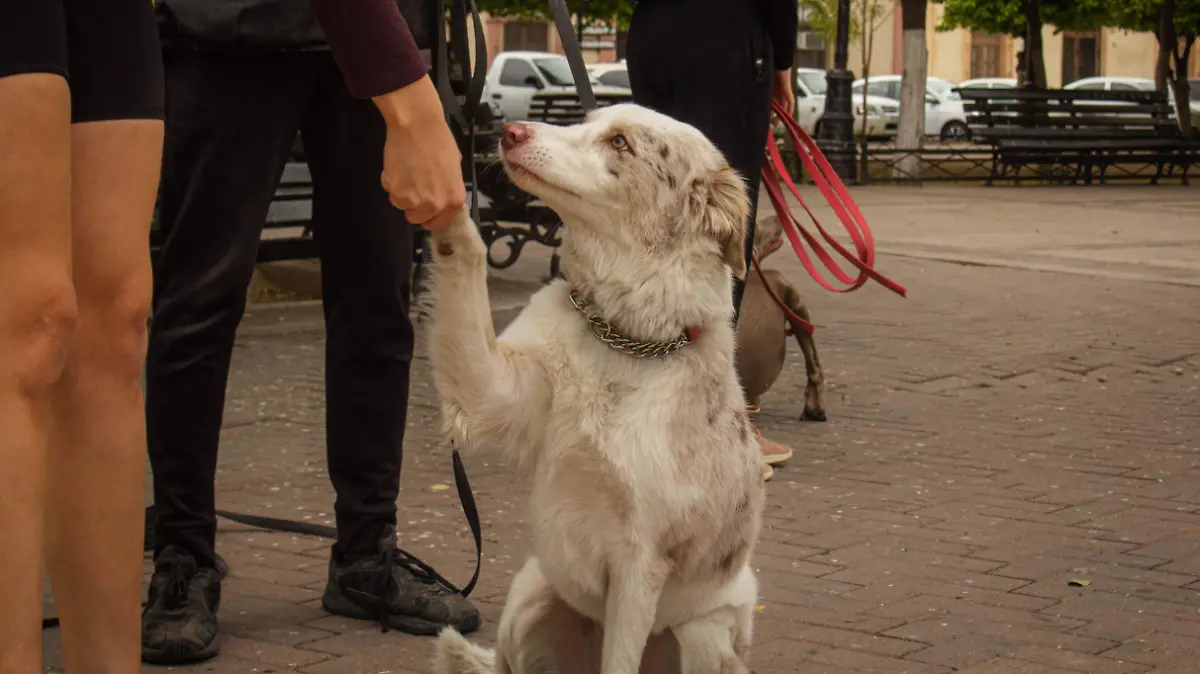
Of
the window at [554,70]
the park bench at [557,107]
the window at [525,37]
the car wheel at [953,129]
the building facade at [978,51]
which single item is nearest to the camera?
the park bench at [557,107]

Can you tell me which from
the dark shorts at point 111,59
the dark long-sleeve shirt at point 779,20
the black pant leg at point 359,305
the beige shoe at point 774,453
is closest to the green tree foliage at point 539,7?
the beige shoe at point 774,453

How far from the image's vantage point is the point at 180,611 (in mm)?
3803

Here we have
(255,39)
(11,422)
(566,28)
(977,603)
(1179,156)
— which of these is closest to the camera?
(11,422)

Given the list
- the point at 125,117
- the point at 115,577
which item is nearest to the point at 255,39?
the point at 125,117

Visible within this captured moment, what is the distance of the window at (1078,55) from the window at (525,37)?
64.2 ft

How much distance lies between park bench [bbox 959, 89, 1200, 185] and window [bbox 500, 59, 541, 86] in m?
11.3

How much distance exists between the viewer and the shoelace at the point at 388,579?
13.1ft

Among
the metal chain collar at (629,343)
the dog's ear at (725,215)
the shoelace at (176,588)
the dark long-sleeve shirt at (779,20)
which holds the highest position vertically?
the dark long-sleeve shirt at (779,20)

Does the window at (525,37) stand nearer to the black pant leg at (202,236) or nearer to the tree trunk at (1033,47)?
the tree trunk at (1033,47)

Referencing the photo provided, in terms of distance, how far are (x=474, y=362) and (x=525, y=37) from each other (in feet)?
191

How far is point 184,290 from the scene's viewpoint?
380cm

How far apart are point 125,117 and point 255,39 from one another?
1.03 metres

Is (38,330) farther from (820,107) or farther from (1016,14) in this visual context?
(1016,14)

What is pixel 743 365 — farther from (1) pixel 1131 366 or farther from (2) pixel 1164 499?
(1) pixel 1131 366
